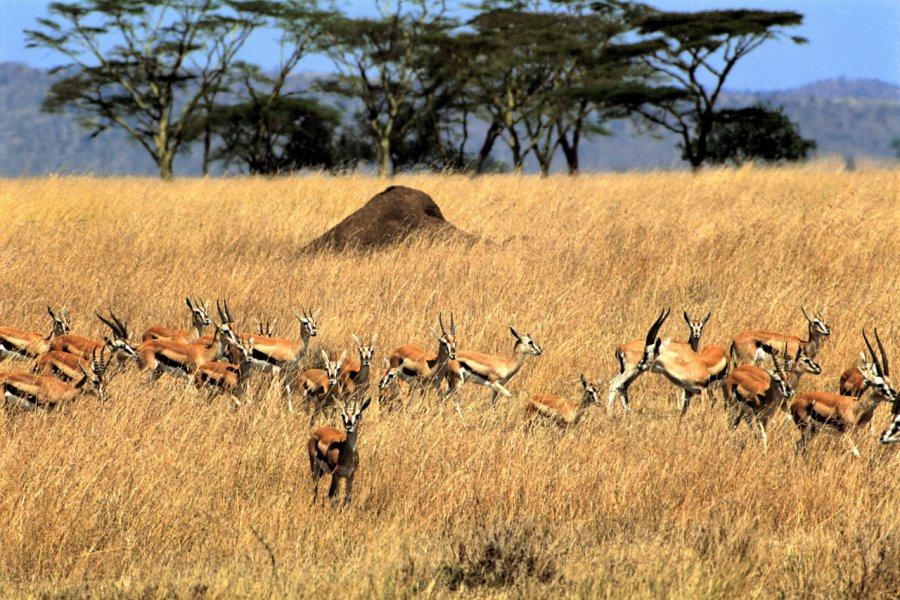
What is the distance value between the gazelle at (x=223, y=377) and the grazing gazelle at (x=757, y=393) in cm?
346

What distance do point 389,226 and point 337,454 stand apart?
7.98 m

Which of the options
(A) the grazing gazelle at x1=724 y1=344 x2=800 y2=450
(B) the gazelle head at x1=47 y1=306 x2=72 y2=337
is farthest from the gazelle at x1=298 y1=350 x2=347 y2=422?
(A) the grazing gazelle at x1=724 y1=344 x2=800 y2=450

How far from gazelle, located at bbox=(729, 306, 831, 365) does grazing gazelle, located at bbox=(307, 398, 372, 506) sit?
413cm

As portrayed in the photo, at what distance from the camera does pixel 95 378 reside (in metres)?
7.24

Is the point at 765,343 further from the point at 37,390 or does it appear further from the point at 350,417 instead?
the point at 37,390

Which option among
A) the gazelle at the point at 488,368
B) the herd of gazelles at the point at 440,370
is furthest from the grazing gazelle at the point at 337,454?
the gazelle at the point at 488,368

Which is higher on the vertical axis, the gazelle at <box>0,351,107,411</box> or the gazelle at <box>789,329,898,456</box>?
the gazelle at <box>789,329,898,456</box>

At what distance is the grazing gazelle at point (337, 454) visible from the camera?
19.4 ft

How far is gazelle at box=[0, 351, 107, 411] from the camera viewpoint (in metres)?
6.97

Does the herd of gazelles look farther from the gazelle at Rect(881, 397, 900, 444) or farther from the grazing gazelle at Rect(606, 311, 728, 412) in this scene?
the gazelle at Rect(881, 397, 900, 444)

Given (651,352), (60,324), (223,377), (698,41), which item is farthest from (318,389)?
(698,41)

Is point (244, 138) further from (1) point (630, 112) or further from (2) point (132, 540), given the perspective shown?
(2) point (132, 540)

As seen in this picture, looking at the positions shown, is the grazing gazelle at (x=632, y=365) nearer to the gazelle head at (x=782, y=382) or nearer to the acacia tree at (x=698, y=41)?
the gazelle head at (x=782, y=382)

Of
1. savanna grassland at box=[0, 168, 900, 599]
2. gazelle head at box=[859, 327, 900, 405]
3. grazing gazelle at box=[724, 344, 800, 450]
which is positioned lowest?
savanna grassland at box=[0, 168, 900, 599]
